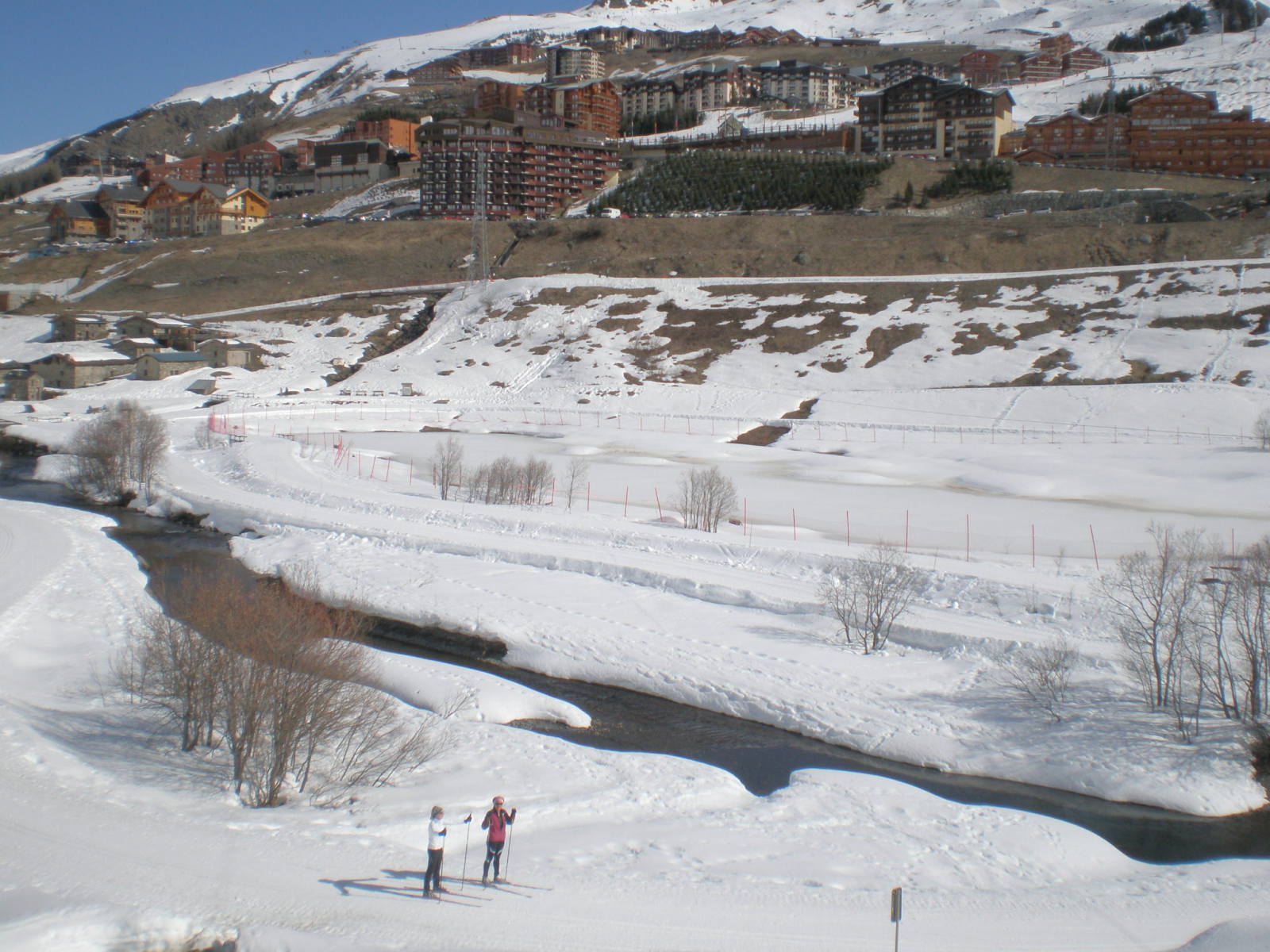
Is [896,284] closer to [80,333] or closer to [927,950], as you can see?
[80,333]

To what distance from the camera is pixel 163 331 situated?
75.0 m

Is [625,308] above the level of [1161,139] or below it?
below

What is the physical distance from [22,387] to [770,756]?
63978 millimetres

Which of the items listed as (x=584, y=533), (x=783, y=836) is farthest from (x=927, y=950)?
(x=584, y=533)

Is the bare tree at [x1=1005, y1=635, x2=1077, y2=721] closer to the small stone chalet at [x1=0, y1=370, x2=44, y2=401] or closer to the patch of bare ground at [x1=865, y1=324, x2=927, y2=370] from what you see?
the patch of bare ground at [x1=865, y1=324, x2=927, y2=370]

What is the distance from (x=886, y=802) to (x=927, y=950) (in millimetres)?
4733

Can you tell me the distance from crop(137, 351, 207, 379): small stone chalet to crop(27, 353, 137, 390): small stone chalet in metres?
2.47

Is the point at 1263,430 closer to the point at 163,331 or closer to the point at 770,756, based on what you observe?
the point at 770,756

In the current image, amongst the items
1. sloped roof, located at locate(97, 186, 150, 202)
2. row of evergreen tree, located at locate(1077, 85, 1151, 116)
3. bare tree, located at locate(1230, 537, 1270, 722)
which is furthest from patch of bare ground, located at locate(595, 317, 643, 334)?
row of evergreen tree, located at locate(1077, 85, 1151, 116)

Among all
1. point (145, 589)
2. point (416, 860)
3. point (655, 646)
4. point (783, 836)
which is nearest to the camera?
point (416, 860)

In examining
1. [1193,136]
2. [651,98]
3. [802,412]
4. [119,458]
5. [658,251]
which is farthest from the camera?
[651,98]

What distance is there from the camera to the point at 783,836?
47.7ft

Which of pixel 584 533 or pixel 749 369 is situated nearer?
pixel 584 533

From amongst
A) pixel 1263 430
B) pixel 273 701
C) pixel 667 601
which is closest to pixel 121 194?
pixel 667 601
